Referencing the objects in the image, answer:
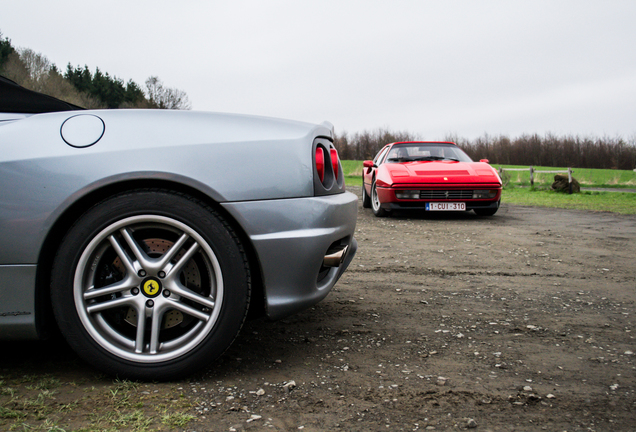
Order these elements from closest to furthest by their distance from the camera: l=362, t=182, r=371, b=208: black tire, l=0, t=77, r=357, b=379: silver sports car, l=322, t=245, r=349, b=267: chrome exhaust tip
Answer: l=0, t=77, r=357, b=379: silver sports car, l=322, t=245, r=349, b=267: chrome exhaust tip, l=362, t=182, r=371, b=208: black tire

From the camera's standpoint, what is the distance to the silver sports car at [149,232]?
198 centimetres

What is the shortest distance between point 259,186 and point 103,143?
668 millimetres

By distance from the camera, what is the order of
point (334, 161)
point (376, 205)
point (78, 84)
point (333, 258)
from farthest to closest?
point (78, 84), point (376, 205), point (334, 161), point (333, 258)

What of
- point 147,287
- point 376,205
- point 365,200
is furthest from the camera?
point 365,200

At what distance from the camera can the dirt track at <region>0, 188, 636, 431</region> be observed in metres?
1.79

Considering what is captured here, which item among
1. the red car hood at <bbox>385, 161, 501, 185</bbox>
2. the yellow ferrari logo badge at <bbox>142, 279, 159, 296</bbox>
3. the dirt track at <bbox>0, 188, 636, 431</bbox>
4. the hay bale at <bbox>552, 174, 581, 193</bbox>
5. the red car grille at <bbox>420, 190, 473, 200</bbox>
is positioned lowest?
the dirt track at <bbox>0, 188, 636, 431</bbox>

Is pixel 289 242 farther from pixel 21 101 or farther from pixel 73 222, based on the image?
pixel 21 101

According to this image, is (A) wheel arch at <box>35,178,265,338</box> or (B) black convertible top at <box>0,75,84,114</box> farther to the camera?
(B) black convertible top at <box>0,75,84,114</box>

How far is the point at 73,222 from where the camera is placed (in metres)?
2.05

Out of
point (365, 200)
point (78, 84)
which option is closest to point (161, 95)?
point (78, 84)

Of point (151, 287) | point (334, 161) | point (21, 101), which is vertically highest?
point (21, 101)

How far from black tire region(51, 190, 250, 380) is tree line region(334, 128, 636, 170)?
32.7 m

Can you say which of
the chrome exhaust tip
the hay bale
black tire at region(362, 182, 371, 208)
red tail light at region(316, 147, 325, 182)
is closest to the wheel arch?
the chrome exhaust tip

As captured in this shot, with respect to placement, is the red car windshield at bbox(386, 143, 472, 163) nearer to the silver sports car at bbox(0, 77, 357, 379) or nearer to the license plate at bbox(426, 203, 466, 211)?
the license plate at bbox(426, 203, 466, 211)
